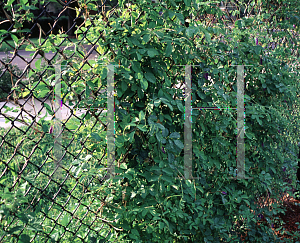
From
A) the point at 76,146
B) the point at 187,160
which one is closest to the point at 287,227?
the point at 187,160

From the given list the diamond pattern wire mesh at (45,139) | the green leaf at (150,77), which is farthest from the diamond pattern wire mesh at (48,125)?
the green leaf at (150,77)

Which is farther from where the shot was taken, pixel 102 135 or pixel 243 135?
pixel 243 135

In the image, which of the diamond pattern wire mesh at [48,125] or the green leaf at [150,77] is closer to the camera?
the diamond pattern wire mesh at [48,125]

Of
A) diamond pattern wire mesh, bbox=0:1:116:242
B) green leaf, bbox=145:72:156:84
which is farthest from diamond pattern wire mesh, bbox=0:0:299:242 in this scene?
green leaf, bbox=145:72:156:84

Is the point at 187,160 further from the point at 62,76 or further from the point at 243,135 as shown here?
the point at 62,76

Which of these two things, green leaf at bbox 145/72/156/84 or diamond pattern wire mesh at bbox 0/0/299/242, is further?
green leaf at bbox 145/72/156/84

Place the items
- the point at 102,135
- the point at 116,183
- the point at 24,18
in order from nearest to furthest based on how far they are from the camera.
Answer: the point at 24,18 < the point at 102,135 < the point at 116,183

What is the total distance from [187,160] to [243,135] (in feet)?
1.66

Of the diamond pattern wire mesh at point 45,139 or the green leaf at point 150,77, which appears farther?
the green leaf at point 150,77

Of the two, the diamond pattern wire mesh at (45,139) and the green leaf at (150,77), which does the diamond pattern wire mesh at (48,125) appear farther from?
the green leaf at (150,77)

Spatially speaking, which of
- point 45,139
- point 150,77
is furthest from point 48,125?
point 150,77

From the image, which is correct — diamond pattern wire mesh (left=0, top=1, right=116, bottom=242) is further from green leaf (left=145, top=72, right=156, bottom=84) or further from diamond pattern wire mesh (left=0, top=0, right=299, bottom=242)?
green leaf (left=145, top=72, right=156, bottom=84)

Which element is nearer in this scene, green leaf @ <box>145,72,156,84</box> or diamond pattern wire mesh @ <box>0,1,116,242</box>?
diamond pattern wire mesh @ <box>0,1,116,242</box>

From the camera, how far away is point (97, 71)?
1.56 metres
